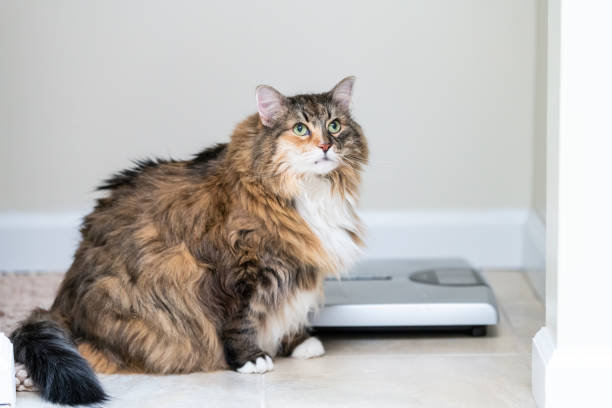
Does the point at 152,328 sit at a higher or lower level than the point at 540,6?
lower

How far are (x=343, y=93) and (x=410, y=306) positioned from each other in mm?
656

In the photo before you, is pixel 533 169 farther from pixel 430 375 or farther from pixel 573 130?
pixel 573 130

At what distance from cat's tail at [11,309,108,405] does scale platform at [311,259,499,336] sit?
74 cm

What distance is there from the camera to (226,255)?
2.21m

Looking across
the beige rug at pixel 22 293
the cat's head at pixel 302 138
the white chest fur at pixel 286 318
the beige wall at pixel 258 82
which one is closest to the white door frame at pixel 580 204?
the cat's head at pixel 302 138

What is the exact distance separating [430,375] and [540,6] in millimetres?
1509

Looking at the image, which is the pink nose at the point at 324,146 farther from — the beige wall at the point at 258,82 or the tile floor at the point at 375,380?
the beige wall at the point at 258,82

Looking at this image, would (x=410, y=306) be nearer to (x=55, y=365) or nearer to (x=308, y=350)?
(x=308, y=350)

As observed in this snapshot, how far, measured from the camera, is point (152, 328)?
2.20m

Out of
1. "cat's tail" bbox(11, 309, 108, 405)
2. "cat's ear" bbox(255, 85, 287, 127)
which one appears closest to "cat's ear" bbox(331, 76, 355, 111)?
"cat's ear" bbox(255, 85, 287, 127)

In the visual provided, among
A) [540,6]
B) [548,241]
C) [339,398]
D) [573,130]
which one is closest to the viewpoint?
[573,130]

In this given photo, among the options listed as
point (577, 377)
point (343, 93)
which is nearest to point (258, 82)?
point (343, 93)

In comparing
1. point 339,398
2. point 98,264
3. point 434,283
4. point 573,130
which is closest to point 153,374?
point 98,264

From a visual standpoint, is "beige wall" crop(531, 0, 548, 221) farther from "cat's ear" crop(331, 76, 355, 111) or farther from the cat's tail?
the cat's tail
